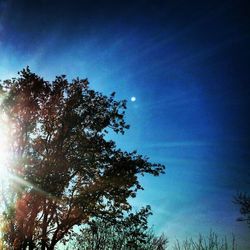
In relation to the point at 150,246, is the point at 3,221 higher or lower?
lower

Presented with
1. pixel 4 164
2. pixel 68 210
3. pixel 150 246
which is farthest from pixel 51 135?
pixel 150 246

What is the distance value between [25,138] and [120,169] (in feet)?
22.7

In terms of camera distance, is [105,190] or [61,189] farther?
[105,190]

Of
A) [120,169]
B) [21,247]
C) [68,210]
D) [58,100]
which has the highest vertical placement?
[58,100]

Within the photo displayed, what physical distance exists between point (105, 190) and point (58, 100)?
7.51 metres

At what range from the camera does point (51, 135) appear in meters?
22.2

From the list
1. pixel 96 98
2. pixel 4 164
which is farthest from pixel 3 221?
pixel 96 98

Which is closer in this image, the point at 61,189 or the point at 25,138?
the point at 61,189

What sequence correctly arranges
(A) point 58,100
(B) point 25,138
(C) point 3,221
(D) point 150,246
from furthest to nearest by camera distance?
1. (D) point 150,246
2. (A) point 58,100
3. (B) point 25,138
4. (C) point 3,221

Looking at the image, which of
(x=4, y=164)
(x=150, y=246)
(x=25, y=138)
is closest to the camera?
(x=4, y=164)

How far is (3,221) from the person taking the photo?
18.3m

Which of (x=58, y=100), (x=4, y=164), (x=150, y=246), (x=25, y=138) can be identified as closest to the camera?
(x=4, y=164)

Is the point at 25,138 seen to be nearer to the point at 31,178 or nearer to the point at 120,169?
the point at 31,178

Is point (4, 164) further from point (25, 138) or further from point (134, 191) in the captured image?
point (134, 191)
